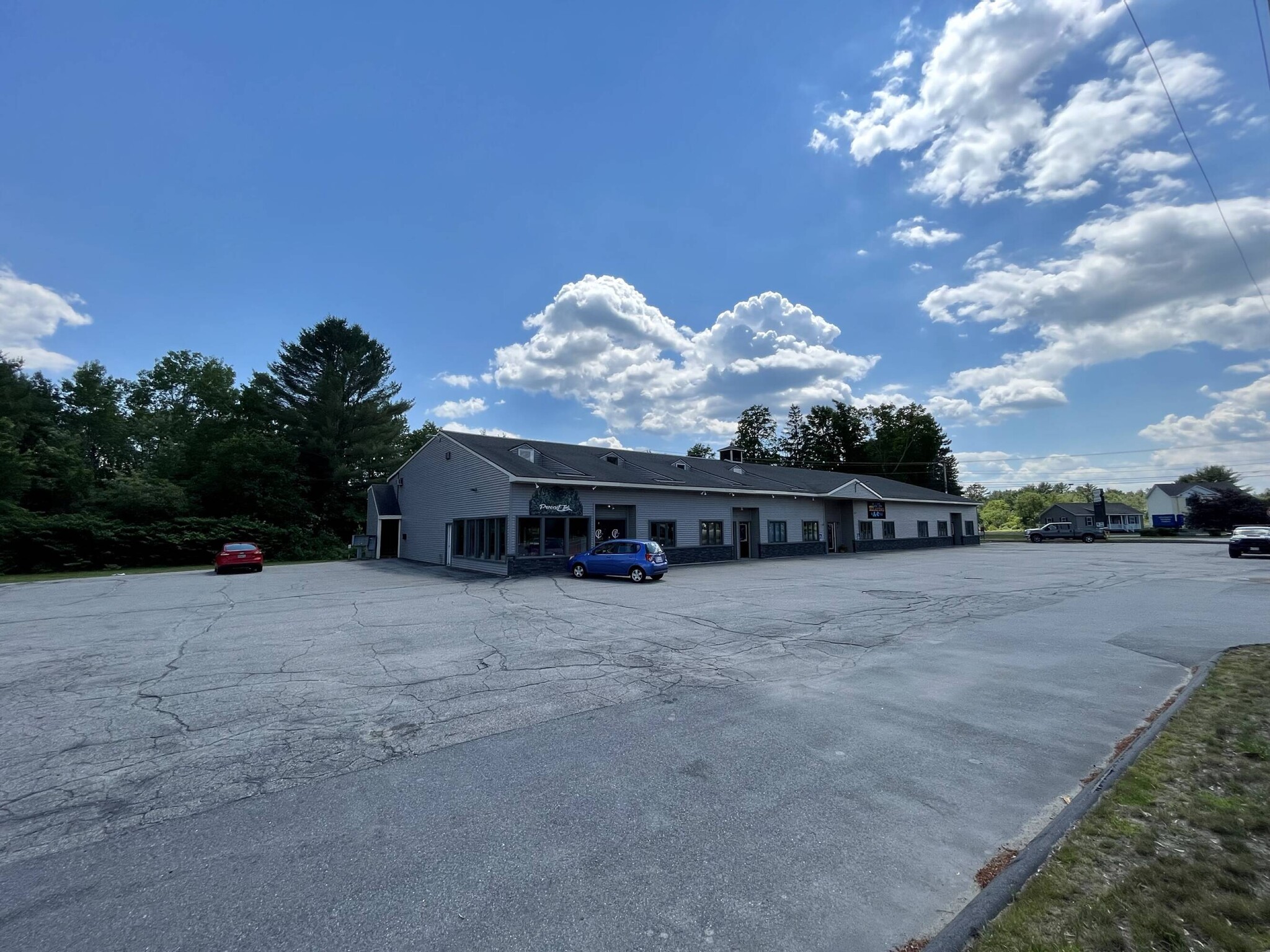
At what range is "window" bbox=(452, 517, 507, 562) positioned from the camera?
72.1 ft

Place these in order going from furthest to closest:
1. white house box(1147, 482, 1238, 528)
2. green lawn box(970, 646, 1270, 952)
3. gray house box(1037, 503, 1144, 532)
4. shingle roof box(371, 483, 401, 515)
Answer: gray house box(1037, 503, 1144, 532) → white house box(1147, 482, 1238, 528) → shingle roof box(371, 483, 401, 515) → green lawn box(970, 646, 1270, 952)

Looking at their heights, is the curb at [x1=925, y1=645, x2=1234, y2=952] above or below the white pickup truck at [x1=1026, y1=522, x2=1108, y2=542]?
below

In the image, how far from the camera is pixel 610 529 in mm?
24469

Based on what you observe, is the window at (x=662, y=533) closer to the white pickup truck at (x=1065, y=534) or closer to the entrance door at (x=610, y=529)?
the entrance door at (x=610, y=529)

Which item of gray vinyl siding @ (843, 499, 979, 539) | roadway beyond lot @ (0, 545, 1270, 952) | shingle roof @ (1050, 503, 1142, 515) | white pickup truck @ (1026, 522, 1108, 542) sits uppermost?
shingle roof @ (1050, 503, 1142, 515)

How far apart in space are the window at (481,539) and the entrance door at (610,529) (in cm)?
415

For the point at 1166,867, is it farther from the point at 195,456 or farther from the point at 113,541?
the point at 195,456

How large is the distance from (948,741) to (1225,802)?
178 centimetres

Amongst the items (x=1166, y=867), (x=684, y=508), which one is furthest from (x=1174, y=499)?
(x=1166, y=867)

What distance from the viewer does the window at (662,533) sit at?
25859mm

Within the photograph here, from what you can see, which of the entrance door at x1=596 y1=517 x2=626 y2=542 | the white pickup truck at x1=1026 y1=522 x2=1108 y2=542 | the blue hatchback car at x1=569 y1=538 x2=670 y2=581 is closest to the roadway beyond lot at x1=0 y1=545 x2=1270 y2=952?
the blue hatchback car at x1=569 y1=538 x2=670 y2=581

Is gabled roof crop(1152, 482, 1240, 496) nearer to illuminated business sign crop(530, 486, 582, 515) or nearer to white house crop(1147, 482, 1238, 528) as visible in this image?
white house crop(1147, 482, 1238, 528)

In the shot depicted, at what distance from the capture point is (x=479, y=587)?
57.5 feet

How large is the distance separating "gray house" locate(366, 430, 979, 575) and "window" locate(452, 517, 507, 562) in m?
0.08
